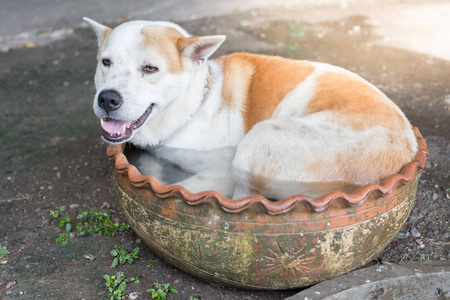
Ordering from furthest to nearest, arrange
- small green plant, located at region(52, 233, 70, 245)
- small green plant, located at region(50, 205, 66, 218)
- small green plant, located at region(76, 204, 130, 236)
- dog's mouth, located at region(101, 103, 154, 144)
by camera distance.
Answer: small green plant, located at region(50, 205, 66, 218) < small green plant, located at region(76, 204, 130, 236) < small green plant, located at region(52, 233, 70, 245) < dog's mouth, located at region(101, 103, 154, 144)

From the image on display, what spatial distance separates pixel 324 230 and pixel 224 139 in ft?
3.83

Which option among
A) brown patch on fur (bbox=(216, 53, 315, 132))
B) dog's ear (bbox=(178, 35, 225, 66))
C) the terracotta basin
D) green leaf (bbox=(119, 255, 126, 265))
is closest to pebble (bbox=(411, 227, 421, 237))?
the terracotta basin

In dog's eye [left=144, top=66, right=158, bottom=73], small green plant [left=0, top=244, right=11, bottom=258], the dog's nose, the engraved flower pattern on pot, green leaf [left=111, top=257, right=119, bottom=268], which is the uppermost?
dog's eye [left=144, top=66, right=158, bottom=73]

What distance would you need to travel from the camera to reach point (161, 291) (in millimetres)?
2457

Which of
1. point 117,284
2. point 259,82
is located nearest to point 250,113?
point 259,82

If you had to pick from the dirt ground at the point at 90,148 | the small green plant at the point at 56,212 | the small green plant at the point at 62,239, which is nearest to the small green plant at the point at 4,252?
the dirt ground at the point at 90,148

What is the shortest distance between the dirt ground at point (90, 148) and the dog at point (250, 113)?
2.23 feet

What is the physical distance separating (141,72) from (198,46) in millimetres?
398

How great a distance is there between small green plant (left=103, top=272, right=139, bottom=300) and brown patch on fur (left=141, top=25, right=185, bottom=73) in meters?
1.27

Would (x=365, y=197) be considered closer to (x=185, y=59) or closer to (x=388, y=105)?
(x=388, y=105)

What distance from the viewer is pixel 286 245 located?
2230 millimetres

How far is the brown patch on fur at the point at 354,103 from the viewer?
2.61 meters

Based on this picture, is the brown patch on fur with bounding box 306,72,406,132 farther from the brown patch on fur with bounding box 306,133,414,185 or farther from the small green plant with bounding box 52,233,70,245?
the small green plant with bounding box 52,233,70,245

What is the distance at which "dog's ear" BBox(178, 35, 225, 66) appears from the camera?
2867 millimetres
